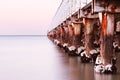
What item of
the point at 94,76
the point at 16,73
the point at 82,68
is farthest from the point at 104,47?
the point at 16,73

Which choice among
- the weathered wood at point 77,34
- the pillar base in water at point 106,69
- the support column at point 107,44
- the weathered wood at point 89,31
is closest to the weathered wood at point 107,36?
the support column at point 107,44

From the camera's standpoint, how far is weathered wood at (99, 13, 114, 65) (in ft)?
32.5

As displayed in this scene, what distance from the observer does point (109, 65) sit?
32.3 feet

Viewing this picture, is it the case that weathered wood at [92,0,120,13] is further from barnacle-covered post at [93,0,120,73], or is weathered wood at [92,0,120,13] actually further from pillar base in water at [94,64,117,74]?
pillar base in water at [94,64,117,74]

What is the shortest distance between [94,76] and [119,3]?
2.27 metres

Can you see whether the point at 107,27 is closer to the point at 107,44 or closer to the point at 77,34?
the point at 107,44

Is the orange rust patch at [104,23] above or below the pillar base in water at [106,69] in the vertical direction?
above

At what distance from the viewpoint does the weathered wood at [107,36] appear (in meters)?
9.91

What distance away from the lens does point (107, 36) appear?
9.95 m

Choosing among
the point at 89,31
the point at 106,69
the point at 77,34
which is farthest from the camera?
the point at 77,34

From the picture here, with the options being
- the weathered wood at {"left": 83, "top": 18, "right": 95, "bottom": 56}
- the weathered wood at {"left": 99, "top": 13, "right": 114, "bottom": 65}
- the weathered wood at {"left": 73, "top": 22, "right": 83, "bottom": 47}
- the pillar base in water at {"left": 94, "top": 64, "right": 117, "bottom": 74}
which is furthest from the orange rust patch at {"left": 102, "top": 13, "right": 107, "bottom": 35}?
the weathered wood at {"left": 73, "top": 22, "right": 83, "bottom": 47}

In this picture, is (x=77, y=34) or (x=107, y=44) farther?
(x=77, y=34)

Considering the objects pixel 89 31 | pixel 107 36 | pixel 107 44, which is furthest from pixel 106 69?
pixel 89 31

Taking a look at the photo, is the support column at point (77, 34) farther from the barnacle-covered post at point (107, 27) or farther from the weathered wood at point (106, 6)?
the weathered wood at point (106, 6)
